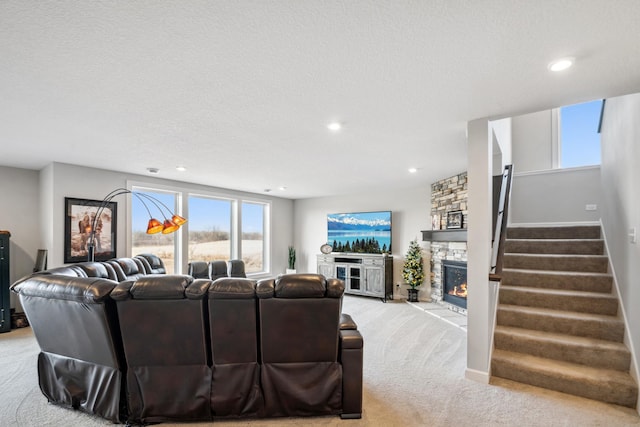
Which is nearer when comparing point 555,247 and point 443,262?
point 555,247

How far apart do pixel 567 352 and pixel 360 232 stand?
488 centimetres

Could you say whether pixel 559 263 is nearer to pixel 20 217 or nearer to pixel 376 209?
pixel 376 209

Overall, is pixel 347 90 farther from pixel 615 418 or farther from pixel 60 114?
pixel 615 418

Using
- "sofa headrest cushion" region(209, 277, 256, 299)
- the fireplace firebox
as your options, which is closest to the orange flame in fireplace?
the fireplace firebox

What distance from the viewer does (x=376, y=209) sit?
738 cm

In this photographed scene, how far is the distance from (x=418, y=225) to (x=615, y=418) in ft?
14.9

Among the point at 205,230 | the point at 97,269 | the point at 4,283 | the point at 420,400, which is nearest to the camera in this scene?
the point at 420,400

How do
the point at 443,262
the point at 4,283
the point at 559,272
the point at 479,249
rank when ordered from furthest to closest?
the point at 443,262, the point at 4,283, the point at 559,272, the point at 479,249

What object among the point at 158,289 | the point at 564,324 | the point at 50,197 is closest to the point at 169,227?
the point at 158,289

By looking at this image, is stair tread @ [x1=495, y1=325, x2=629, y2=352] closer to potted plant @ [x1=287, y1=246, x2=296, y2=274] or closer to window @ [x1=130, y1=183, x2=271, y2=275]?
window @ [x1=130, y1=183, x2=271, y2=275]

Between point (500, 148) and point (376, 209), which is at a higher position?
point (500, 148)

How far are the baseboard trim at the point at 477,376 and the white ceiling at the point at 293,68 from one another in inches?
92.6

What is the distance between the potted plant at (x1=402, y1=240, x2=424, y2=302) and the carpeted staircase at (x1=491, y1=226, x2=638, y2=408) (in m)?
2.35

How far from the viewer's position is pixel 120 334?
7.28ft
